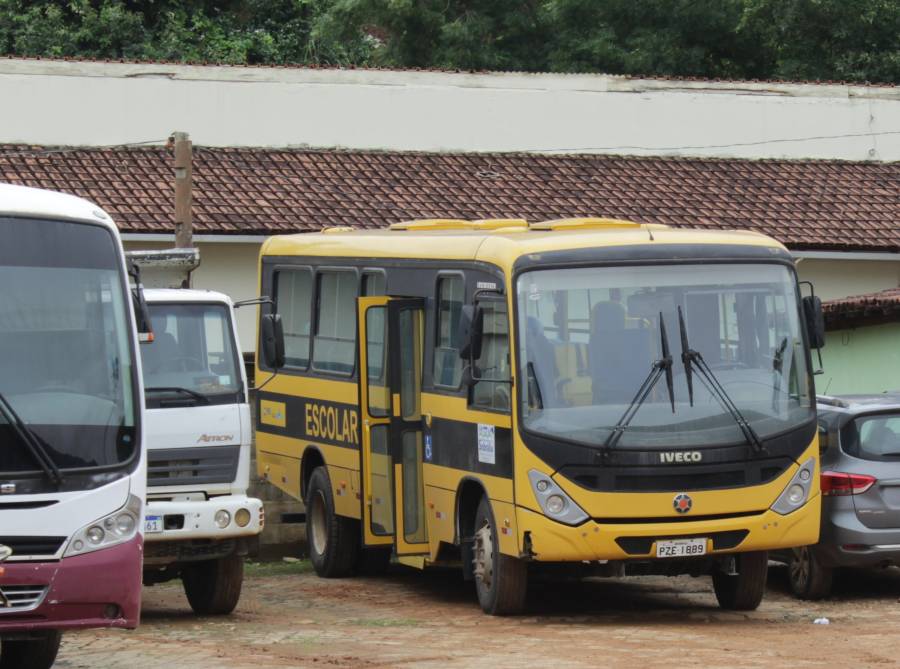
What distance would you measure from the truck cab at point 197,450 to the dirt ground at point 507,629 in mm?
433

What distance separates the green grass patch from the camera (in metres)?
18.9

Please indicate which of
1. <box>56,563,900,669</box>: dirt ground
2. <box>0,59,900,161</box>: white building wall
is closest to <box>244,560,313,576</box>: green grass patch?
<box>56,563,900,669</box>: dirt ground

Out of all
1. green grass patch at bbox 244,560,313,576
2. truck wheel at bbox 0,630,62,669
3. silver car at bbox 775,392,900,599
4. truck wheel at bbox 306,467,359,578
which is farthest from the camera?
green grass patch at bbox 244,560,313,576

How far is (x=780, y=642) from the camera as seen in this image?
12430mm

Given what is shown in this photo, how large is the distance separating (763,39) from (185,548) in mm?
30983

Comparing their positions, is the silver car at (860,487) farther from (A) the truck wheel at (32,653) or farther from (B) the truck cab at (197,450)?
(A) the truck wheel at (32,653)

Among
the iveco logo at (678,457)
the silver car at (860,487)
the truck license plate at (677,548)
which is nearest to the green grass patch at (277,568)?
the silver car at (860,487)

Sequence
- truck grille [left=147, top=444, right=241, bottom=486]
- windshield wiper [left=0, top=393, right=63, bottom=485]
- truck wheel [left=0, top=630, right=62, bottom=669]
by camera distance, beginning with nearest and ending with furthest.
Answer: windshield wiper [left=0, top=393, right=63, bottom=485], truck wheel [left=0, top=630, right=62, bottom=669], truck grille [left=147, top=444, right=241, bottom=486]

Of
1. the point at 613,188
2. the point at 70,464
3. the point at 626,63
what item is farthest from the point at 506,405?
the point at 626,63

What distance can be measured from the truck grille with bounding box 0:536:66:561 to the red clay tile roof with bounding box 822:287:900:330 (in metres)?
14.6

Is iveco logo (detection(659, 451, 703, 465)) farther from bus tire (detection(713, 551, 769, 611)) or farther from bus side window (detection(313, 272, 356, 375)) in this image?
bus side window (detection(313, 272, 356, 375))

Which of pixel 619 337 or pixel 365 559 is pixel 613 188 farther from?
pixel 619 337

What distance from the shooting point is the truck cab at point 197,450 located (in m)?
13.6

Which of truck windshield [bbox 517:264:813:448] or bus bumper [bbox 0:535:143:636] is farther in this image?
truck windshield [bbox 517:264:813:448]
